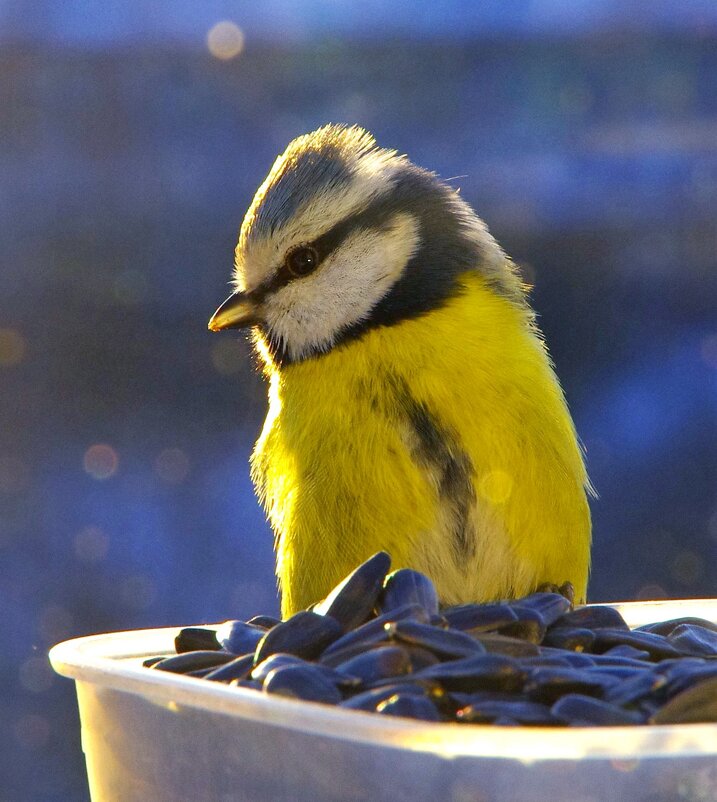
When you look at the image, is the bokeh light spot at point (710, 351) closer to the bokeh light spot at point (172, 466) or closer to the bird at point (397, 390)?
the bokeh light spot at point (172, 466)

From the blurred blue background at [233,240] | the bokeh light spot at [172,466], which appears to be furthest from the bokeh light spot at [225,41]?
the bokeh light spot at [172,466]

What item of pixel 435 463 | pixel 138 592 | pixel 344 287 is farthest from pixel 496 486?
pixel 138 592

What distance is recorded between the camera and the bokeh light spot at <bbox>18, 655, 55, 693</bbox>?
2267mm

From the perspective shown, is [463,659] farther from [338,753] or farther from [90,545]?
[90,545]

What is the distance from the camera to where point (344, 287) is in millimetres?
1236

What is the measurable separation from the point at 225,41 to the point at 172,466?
114 cm

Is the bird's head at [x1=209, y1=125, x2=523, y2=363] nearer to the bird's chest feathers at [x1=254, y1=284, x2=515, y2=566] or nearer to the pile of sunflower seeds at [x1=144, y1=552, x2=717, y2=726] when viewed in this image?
the bird's chest feathers at [x1=254, y1=284, x2=515, y2=566]

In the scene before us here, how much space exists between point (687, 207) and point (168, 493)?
1378 mm

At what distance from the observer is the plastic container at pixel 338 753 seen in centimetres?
52

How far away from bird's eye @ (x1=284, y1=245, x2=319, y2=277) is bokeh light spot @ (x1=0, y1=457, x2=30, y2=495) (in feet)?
5.48

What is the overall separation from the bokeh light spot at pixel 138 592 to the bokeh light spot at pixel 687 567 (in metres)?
1.11

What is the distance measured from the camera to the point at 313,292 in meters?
1.25

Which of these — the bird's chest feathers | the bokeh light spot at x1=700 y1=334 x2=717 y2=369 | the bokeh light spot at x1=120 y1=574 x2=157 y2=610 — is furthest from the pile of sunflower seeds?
the bokeh light spot at x1=700 y1=334 x2=717 y2=369

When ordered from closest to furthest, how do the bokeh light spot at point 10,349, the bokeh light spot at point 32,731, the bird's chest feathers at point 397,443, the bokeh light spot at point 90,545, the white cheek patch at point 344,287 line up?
the bird's chest feathers at point 397,443 < the white cheek patch at point 344,287 < the bokeh light spot at point 32,731 < the bokeh light spot at point 90,545 < the bokeh light spot at point 10,349
